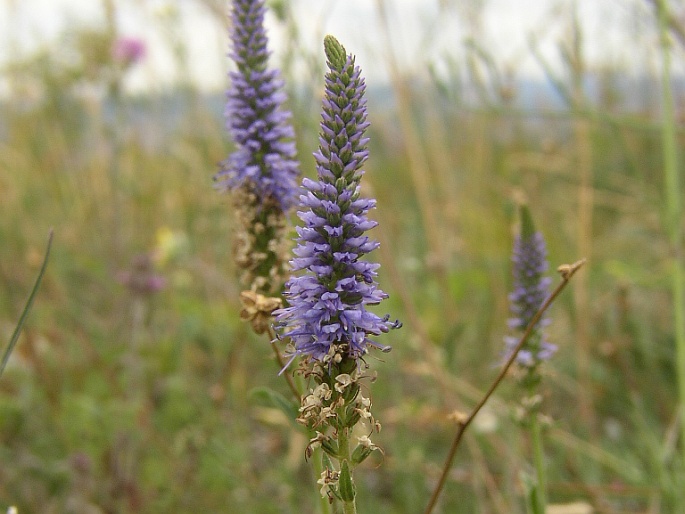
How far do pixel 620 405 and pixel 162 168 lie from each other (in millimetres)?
5285

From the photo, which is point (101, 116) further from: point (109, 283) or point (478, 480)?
point (478, 480)

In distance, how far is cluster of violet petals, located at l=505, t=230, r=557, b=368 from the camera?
1.86m

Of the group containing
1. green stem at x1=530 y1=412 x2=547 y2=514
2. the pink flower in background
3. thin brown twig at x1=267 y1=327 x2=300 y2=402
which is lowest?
green stem at x1=530 y1=412 x2=547 y2=514

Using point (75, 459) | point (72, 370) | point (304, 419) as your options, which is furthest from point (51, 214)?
point (304, 419)

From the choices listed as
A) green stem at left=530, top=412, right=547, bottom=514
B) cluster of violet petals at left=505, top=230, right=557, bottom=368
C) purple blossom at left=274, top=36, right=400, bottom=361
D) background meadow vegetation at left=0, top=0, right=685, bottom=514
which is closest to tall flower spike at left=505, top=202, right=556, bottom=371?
cluster of violet petals at left=505, top=230, right=557, bottom=368

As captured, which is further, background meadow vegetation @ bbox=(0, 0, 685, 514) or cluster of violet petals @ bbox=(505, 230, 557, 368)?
background meadow vegetation @ bbox=(0, 0, 685, 514)

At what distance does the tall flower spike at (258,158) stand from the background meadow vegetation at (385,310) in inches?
9.2

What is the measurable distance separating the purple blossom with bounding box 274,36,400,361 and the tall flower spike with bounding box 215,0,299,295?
0.52 metres

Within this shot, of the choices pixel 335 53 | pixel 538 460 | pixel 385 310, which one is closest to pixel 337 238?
pixel 335 53

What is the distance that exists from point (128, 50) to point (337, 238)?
473cm

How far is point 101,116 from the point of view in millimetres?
6508

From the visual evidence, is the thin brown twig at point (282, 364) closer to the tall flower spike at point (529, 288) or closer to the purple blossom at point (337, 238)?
the purple blossom at point (337, 238)

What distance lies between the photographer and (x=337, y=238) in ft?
3.90

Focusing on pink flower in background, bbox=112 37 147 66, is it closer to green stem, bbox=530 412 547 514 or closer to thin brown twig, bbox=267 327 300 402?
thin brown twig, bbox=267 327 300 402
